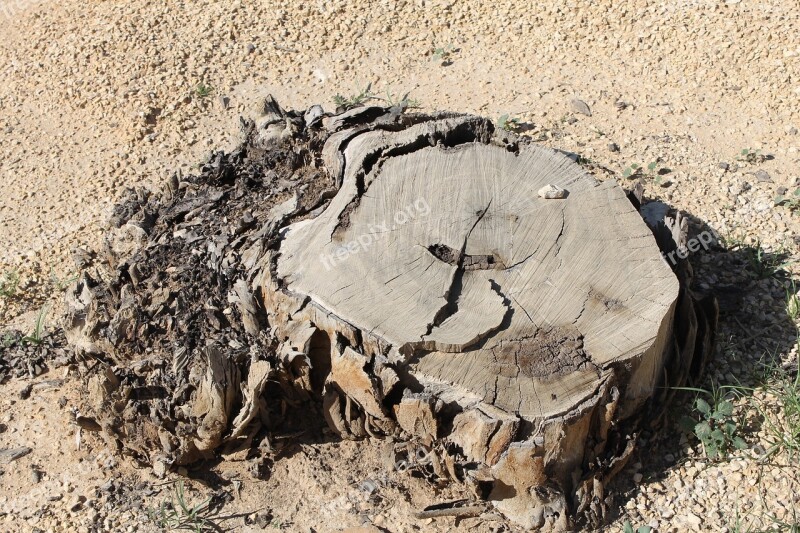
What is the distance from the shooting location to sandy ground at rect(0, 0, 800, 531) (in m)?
3.51

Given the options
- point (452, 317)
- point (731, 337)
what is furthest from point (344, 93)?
point (731, 337)

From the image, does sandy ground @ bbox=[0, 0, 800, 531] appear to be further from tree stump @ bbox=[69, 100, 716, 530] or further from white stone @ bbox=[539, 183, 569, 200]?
white stone @ bbox=[539, 183, 569, 200]

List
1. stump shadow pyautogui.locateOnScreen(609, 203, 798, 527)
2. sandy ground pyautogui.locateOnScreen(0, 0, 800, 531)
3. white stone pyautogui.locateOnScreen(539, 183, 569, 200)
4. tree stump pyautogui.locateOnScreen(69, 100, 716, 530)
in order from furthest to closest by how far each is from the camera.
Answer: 1. sandy ground pyautogui.locateOnScreen(0, 0, 800, 531)
2. white stone pyautogui.locateOnScreen(539, 183, 569, 200)
3. stump shadow pyautogui.locateOnScreen(609, 203, 798, 527)
4. tree stump pyautogui.locateOnScreen(69, 100, 716, 530)

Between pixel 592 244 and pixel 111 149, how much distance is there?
3.26 m

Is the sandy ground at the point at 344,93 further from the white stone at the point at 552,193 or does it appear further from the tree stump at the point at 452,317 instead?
the white stone at the point at 552,193

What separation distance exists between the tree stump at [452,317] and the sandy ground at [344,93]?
375mm

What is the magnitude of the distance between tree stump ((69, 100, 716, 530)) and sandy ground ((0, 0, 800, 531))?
0.37m

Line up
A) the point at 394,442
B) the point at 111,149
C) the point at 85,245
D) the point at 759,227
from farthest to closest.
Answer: the point at 111,149 → the point at 85,245 → the point at 759,227 → the point at 394,442

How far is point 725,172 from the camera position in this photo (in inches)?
171

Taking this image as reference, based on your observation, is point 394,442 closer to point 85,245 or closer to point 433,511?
point 433,511

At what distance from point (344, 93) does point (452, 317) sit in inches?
112

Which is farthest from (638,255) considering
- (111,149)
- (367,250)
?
(111,149)

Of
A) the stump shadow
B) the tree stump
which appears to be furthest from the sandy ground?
the tree stump

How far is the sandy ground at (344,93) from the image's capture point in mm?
3514
